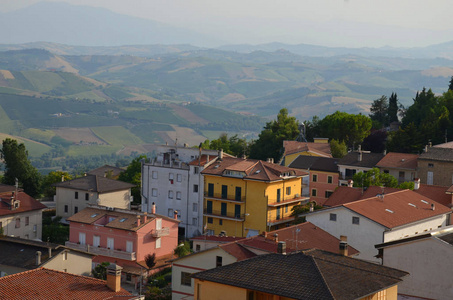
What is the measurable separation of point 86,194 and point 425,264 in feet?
140

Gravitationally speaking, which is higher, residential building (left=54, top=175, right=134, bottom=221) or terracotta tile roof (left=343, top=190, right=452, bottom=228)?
terracotta tile roof (left=343, top=190, right=452, bottom=228)

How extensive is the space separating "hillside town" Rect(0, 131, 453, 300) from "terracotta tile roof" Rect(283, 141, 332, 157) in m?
0.13

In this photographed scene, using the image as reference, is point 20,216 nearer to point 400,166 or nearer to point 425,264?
point 400,166

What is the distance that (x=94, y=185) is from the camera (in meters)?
67.1

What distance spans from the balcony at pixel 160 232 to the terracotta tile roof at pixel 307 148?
2851 centimetres

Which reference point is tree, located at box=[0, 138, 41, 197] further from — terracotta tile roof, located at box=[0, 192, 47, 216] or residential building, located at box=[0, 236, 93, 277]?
residential building, located at box=[0, 236, 93, 277]

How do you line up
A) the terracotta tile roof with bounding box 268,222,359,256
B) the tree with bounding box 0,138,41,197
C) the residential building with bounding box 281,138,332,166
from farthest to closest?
the tree with bounding box 0,138,41,197
the residential building with bounding box 281,138,332,166
the terracotta tile roof with bounding box 268,222,359,256

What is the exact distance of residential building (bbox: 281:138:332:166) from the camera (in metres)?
78.1

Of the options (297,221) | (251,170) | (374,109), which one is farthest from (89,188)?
(374,109)

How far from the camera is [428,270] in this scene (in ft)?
96.7

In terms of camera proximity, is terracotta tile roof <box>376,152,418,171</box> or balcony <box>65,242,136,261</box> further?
terracotta tile roof <box>376,152,418,171</box>

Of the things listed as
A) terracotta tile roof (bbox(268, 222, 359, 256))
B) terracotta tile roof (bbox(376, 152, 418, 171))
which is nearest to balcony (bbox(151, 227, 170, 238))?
terracotta tile roof (bbox(268, 222, 359, 256))

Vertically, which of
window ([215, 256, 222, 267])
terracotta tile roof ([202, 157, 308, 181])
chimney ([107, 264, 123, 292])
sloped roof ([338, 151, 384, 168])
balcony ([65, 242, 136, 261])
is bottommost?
balcony ([65, 242, 136, 261])

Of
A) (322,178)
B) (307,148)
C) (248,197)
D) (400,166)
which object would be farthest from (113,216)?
(307,148)
